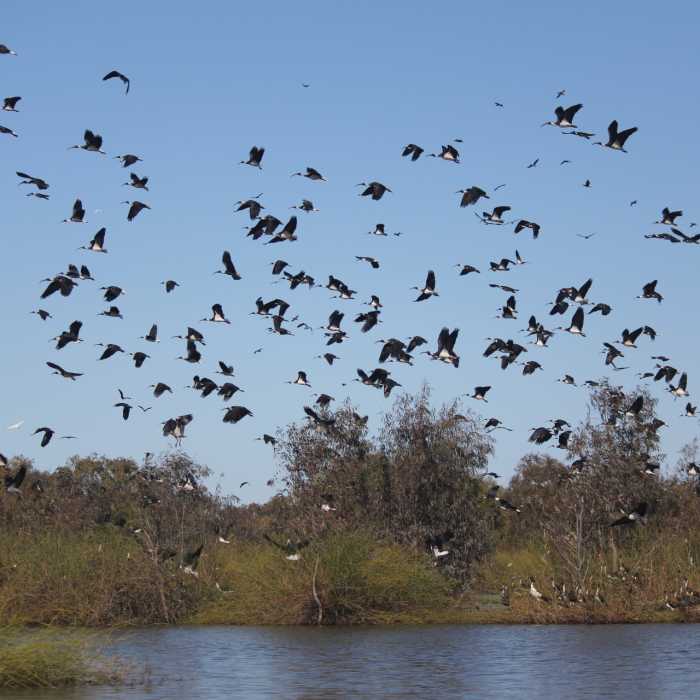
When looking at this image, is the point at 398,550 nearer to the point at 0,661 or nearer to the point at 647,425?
the point at 647,425

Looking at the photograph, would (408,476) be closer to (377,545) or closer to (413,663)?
(377,545)

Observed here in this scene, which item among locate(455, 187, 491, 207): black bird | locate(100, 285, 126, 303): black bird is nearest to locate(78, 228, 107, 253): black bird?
locate(100, 285, 126, 303): black bird

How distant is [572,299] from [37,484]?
23250 mm

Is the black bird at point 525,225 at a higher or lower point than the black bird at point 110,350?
higher

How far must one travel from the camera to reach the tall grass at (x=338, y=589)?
1243 inches

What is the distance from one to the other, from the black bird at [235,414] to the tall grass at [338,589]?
214 inches

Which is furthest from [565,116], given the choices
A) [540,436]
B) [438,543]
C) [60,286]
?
[438,543]

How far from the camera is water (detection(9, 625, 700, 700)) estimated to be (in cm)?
1808

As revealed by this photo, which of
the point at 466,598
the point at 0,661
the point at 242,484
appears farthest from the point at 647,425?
the point at 0,661

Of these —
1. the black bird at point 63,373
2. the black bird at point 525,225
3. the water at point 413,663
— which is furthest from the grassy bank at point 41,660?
the black bird at point 525,225

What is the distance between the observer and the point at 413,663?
22.8m

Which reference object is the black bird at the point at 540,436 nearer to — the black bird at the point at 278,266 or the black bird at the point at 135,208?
the black bird at the point at 278,266

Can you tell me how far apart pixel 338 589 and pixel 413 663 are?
29.3ft

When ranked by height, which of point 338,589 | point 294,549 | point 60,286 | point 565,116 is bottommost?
point 338,589
